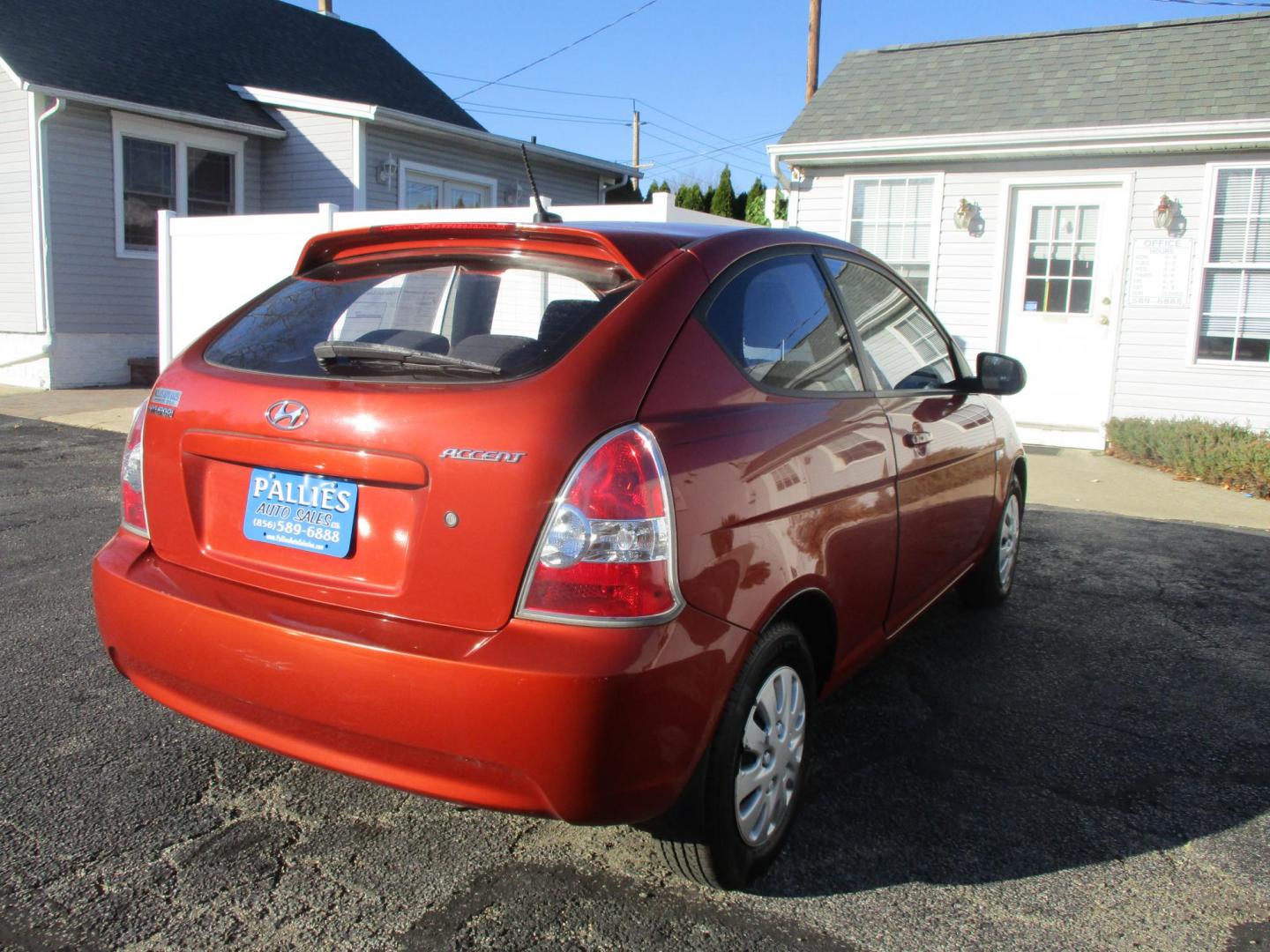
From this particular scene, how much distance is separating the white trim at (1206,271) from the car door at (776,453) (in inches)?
308

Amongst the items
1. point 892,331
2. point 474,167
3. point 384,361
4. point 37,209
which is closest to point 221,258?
point 37,209

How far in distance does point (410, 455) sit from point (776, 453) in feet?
2.93

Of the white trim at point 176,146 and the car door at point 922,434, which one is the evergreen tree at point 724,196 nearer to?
the white trim at point 176,146

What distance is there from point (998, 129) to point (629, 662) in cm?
953

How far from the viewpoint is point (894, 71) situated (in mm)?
11766

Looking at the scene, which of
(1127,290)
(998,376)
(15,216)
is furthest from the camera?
(15,216)

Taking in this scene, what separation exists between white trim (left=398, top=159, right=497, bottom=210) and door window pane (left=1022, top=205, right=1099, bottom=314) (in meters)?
8.79

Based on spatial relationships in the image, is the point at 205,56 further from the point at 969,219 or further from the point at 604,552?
the point at 604,552

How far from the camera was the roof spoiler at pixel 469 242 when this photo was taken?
102 inches

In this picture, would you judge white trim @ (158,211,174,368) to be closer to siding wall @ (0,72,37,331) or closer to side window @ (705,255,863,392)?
siding wall @ (0,72,37,331)

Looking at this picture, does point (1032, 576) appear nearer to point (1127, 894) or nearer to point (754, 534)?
point (1127, 894)

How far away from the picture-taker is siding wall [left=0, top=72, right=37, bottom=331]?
42.8ft

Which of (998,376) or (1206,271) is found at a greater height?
(1206,271)

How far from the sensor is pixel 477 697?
2.12 metres
